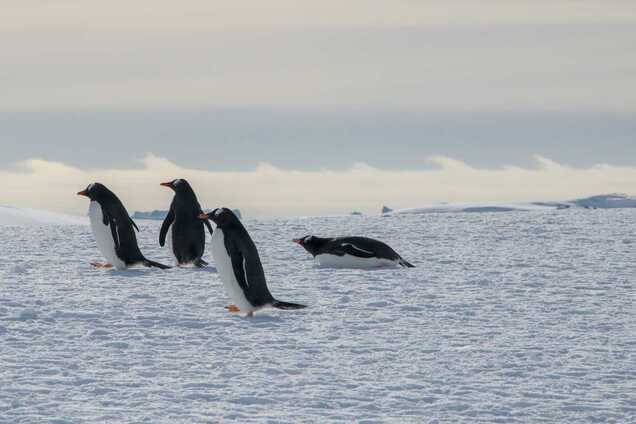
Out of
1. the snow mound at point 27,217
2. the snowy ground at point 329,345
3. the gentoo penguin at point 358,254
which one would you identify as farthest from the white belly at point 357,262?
the snow mound at point 27,217

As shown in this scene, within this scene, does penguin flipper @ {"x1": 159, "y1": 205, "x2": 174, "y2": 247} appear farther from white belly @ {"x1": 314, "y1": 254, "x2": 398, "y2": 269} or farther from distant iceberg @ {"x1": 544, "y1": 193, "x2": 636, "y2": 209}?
distant iceberg @ {"x1": 544, "y1": 193, "x2": 636, "y2": 209}

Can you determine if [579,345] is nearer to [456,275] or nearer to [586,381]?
[586,381]

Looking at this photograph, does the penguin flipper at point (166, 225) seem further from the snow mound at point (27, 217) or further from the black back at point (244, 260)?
the snow mound at point (27, 217)

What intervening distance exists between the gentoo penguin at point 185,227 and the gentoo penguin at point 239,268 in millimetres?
2927

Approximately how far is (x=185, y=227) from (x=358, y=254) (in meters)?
1.91

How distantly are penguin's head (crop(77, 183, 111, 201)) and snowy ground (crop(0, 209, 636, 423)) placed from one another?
784mm

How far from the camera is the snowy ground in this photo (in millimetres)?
4512

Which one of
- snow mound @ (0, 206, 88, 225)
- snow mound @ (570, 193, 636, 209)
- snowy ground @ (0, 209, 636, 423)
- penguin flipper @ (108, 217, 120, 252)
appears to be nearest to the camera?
snowy ground @ (0, 209, 636, 423)

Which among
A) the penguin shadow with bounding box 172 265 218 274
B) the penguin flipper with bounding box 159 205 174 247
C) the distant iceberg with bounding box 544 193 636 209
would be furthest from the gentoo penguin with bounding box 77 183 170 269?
the distant iceberg with bounding box 544 193 636 209

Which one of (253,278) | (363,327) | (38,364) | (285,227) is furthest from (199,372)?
(285,227)

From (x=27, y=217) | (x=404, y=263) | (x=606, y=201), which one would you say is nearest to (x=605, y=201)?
(x=606, y=201)

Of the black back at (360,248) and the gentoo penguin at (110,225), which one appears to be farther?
the black back at (360,248)

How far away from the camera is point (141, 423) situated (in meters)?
4.17

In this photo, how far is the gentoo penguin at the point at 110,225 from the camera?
1004 cm
